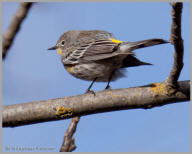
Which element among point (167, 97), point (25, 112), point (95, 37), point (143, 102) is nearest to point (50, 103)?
point (25, 112)

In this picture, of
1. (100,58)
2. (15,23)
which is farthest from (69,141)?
(100,58)

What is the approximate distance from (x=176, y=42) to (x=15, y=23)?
1910mm

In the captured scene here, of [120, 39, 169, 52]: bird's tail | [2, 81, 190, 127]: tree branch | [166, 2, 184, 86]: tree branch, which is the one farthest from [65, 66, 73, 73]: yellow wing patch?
[166, 2, 184, 86]: tree branch

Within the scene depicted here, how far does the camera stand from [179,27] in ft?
8.71

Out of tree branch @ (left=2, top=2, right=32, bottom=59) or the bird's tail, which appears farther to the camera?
the bird's tail

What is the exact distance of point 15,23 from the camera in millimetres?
1400

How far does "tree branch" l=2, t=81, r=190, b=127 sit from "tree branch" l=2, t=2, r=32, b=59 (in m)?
2.41

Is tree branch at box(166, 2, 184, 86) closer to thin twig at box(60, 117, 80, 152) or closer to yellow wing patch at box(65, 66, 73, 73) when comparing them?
thin twig at box(60, 117, 80, 152)

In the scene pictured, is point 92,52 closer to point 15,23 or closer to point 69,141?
point 69,141

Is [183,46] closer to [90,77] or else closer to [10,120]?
[10,120]

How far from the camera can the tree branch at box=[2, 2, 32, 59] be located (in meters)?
1.39

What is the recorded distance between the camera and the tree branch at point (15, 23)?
1387mm

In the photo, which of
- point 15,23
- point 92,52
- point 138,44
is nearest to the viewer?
point 15,23

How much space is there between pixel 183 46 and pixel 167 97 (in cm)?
92
